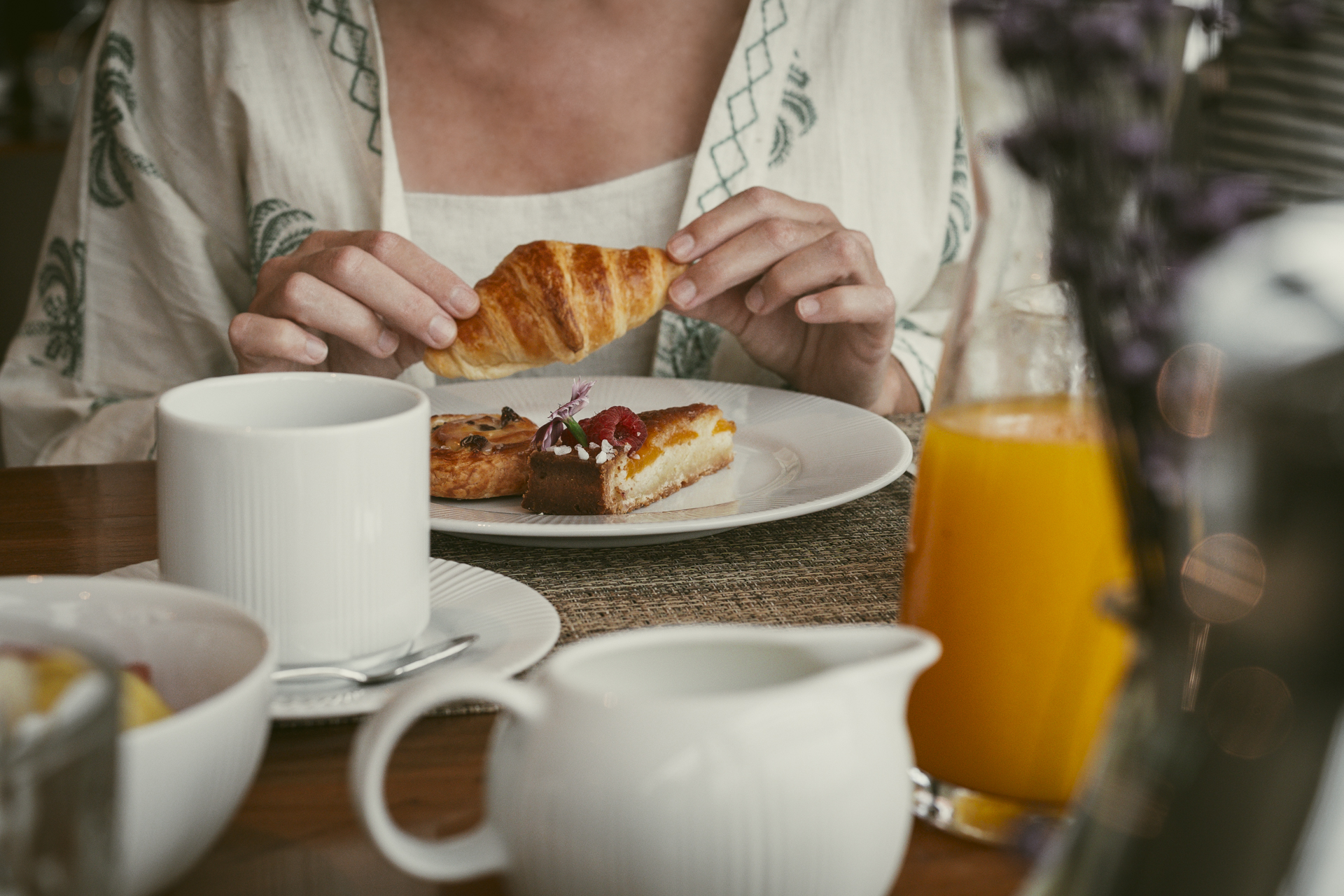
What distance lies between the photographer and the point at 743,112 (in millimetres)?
1642

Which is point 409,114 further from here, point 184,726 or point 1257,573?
point 1257,573

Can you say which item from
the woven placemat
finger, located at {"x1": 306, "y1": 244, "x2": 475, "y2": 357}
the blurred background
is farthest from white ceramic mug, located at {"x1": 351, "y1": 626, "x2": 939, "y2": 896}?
the blurred background

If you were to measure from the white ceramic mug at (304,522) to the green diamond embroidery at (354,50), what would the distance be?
113 centimetres

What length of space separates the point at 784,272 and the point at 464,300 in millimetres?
336

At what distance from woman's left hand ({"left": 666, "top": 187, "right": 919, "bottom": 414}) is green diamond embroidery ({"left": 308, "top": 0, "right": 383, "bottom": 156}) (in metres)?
0.63

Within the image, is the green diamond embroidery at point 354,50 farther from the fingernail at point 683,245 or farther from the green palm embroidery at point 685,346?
the fingernail at point 683,245

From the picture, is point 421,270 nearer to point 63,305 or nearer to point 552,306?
point 552,306

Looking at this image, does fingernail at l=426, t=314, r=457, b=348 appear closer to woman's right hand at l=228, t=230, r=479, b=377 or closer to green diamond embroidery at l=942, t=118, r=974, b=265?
woman's right hand at l=228, t=230, r=479, b=377

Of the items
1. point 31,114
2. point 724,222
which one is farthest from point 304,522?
point 31,114

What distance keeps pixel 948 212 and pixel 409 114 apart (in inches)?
32.5

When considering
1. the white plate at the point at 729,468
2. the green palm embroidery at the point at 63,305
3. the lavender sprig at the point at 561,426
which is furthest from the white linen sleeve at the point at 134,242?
the lavender sprig at the point at 561,426

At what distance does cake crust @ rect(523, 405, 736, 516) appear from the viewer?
1.05 m

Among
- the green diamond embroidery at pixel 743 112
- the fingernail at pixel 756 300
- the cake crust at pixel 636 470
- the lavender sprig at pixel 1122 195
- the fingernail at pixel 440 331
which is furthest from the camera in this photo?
the green diamond embroidery at pixel 743 112

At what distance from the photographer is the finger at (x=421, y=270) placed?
1143 mm
